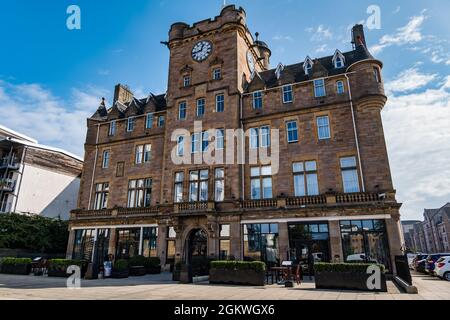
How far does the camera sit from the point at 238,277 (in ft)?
52.7

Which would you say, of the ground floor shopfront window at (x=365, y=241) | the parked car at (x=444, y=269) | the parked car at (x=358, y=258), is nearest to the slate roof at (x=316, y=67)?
the ground floor shopfront window at (x=365, y=241)

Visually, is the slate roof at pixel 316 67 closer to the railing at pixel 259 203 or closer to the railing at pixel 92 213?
the railing at pixel 259 203

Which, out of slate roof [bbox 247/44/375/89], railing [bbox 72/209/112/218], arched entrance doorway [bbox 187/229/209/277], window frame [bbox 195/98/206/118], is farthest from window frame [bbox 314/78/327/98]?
railing [bbox 72/209/112/218]

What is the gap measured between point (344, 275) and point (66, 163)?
151 feet

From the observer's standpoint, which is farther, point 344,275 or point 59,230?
point 59,230

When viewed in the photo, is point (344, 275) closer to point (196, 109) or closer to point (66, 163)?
point (196, 109)

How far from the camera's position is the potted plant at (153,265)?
2359 centimetres

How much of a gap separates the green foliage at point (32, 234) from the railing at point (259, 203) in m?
24.7

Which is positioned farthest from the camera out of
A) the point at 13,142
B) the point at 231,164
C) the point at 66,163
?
the point at 66,163

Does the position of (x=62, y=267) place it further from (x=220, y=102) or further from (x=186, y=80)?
(x=186, y=80)

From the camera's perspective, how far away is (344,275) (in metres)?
13.7

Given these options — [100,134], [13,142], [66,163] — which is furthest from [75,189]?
[100,134]

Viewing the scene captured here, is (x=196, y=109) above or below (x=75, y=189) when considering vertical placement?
above

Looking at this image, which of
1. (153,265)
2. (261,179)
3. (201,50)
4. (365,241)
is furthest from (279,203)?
(201,50)
